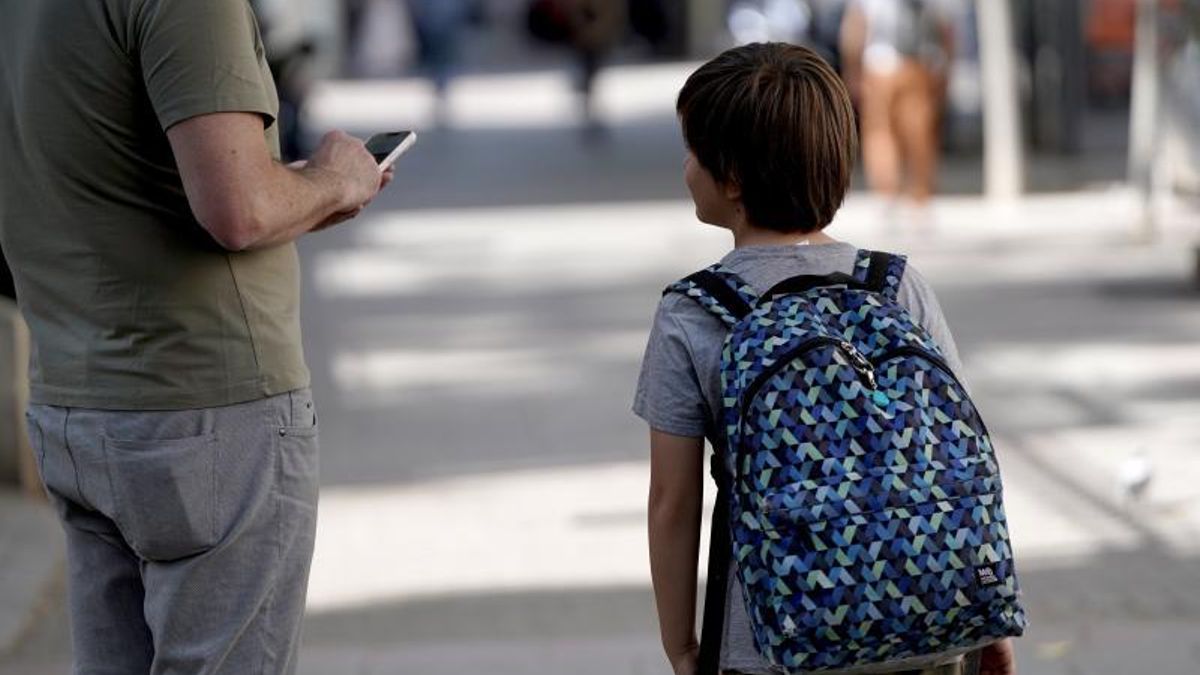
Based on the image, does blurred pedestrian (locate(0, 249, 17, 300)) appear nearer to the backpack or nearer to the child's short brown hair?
the child's short brown hair

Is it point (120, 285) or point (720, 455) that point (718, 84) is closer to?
point (720, 455)

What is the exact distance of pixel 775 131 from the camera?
269 cm

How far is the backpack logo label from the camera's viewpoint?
259 cm

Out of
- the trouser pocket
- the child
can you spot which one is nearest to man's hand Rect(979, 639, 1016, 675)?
the child

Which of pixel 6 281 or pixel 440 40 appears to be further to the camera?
pixel 440 40

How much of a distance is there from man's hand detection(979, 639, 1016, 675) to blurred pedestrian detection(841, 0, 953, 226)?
11.0 m

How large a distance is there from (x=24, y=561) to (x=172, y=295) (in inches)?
151

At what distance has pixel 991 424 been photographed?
8.16 metres

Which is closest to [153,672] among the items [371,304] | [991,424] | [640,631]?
[640,631]

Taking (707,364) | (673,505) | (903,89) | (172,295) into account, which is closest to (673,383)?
(707,364)

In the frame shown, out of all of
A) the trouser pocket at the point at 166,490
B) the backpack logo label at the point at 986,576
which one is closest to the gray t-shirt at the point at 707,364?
the backpack logo label at the point at 986,576

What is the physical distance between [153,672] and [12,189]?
2.45ft

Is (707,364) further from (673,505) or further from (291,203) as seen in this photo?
(291,203)

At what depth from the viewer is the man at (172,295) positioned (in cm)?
283
